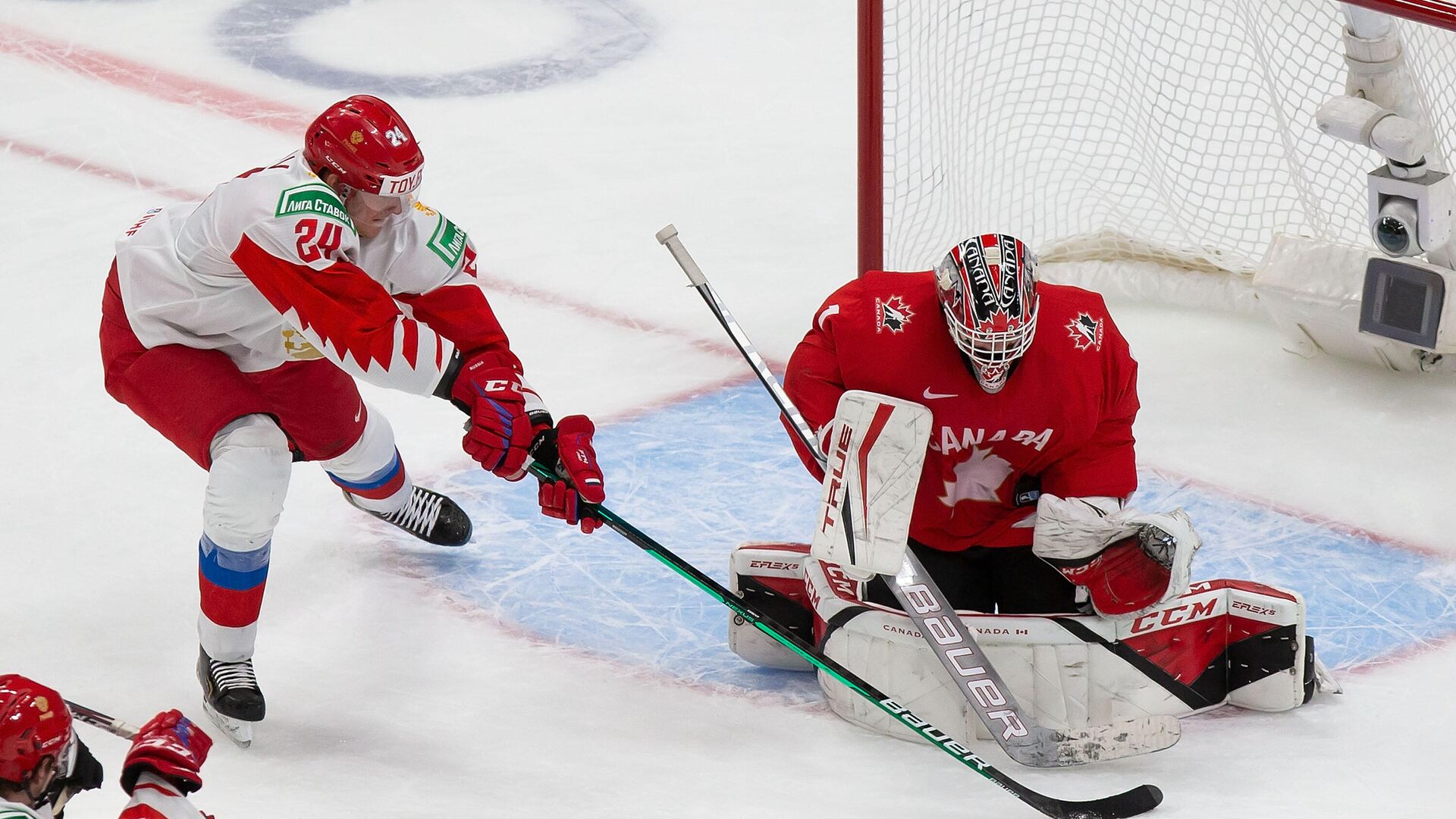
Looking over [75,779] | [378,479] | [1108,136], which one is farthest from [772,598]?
[1108,136]

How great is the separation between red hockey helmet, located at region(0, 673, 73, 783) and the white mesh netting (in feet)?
9.73

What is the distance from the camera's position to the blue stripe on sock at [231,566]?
3100mm

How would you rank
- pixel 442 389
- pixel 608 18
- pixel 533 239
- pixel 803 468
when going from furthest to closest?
pixel 608 18 → pixel 533 239 → pixel 803 468 → pixel 442 389

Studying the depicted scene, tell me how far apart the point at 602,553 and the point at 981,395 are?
1.07 m

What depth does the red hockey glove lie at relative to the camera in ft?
9.79

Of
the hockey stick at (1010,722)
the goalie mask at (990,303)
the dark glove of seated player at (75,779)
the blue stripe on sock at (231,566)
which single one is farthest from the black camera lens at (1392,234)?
the dark glove of seated player at (75,779)

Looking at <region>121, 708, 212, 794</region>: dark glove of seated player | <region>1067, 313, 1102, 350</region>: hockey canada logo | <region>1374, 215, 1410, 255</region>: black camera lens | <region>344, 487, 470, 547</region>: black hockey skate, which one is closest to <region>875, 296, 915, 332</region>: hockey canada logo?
<region>1067, 313, 1102, 350</region>: hockey canada logo

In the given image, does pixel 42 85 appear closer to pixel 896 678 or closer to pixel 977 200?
pixel 977 200

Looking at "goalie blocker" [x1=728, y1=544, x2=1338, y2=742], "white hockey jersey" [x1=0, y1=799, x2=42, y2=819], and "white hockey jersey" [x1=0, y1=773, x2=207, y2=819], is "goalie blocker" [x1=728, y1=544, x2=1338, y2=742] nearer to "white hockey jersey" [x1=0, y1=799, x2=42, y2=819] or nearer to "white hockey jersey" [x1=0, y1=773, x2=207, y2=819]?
"white hockey jersey" [x1=0, y1=773, x2=207, y2=819]

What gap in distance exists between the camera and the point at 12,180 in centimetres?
584

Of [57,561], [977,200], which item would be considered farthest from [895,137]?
[57,561]

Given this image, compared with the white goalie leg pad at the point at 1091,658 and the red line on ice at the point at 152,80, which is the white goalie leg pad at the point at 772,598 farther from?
the red line on ice at the point at 152,80

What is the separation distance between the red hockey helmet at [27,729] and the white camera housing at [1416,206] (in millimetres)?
3160

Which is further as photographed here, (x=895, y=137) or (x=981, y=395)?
(x=895, y=137)
